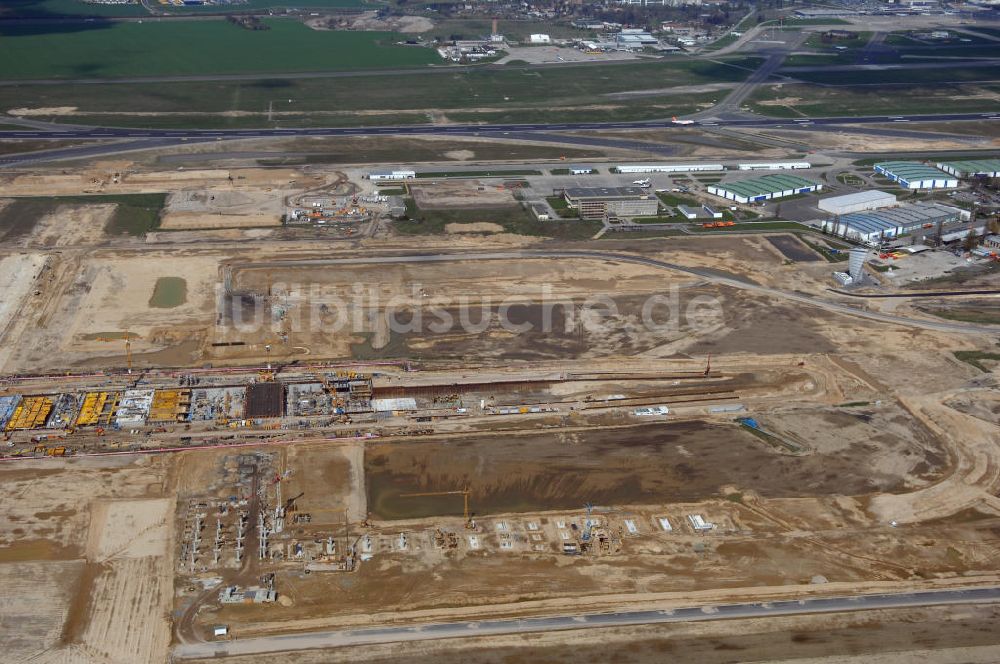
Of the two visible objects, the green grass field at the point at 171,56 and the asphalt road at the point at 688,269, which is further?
the green grass field at the point at 171,56

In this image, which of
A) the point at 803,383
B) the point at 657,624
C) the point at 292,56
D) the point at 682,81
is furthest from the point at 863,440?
the point at 292,56

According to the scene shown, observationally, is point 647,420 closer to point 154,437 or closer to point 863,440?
point 863,440

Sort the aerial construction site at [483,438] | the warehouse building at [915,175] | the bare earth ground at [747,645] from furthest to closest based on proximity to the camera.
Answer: the warehouse building at [915,175], the aerial construction site at [483,438], the bare earth ground at [747,645]

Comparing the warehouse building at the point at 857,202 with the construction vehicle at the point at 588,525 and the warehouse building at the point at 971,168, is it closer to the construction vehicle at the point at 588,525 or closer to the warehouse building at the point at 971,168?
the warehouse building at the point at 971,168

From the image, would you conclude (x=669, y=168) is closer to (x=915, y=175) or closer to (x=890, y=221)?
(x=890, y=221)

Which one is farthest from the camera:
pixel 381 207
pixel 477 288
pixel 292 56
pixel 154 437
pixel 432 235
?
pixel 292 56

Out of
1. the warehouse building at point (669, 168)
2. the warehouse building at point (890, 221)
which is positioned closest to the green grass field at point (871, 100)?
the warehouse building at point (669, 168)

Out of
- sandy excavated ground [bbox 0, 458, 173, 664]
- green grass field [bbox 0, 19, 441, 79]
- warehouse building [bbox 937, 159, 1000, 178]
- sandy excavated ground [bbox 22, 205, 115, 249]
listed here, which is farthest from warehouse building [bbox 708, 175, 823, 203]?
green grass field [bbox 0, 19, 441, 79]
